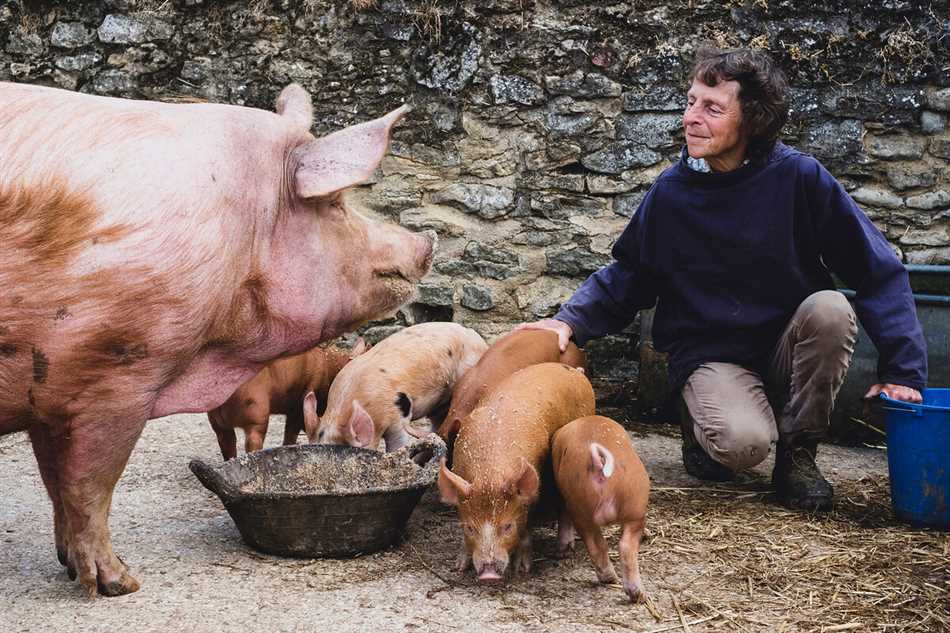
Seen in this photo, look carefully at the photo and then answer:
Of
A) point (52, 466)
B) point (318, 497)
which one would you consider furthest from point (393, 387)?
point (52, 466)

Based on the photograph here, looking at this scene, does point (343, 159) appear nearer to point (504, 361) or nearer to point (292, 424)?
point (504, 361)

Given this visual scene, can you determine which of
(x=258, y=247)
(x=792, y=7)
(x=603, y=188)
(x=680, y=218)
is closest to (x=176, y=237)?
(x=258, y=247)

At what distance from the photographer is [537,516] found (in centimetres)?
352

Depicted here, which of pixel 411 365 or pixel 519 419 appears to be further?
pixel 411 365

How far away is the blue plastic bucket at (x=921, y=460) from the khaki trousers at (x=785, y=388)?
270 mm

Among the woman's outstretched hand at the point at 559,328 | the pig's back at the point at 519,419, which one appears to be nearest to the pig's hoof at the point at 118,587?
the pig's back at the point at 519,419

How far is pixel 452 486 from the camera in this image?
10.5 feet

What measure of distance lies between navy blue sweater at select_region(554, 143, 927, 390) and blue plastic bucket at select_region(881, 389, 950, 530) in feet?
0.47

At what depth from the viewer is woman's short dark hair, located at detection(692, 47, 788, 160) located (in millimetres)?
4109

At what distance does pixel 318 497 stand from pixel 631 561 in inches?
39.8

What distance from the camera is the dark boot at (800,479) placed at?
413 centimetres

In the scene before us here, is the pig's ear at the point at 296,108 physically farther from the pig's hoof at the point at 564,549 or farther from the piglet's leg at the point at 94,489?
the pig's hoof at the point at 564,549

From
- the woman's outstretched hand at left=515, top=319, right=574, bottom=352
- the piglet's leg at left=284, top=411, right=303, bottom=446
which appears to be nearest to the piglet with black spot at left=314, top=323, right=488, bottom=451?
the piglet's leg at left=284, top=411, right=303, bottom=446

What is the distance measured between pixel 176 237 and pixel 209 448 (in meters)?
2.64
